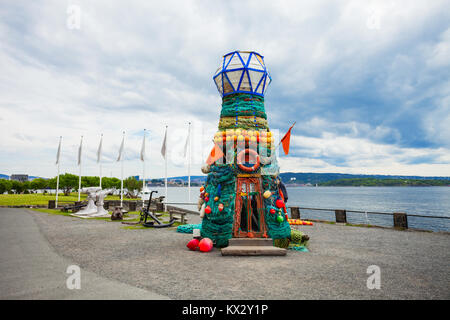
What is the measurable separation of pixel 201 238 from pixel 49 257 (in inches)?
198

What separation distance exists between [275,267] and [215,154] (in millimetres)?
4919

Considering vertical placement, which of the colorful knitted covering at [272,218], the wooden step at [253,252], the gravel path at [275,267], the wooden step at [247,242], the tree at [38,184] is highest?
the tree at [38,184]

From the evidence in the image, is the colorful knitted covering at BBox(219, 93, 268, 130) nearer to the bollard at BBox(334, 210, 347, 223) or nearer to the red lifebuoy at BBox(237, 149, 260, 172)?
the red lifebuoy at BBox(237, 149, 260, 172)

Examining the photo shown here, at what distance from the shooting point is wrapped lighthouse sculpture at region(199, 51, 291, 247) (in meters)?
9.91

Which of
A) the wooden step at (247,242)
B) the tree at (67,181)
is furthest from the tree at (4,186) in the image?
the wooden step at (247,242)

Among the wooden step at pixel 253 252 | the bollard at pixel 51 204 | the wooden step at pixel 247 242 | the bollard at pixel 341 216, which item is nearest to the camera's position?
the wooden step at pixel 253 252

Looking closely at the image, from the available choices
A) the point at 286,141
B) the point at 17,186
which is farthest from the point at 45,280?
the point at 17,186

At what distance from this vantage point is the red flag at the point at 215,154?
34.6 ft

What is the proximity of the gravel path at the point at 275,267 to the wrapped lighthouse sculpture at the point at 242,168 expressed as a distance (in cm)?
120

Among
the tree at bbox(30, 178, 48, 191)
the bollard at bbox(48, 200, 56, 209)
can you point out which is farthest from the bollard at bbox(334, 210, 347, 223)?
the tree at bbox(30, 178, 48, 191)

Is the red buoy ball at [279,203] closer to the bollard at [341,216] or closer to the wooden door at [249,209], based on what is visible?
the wooden door at [249,209]
